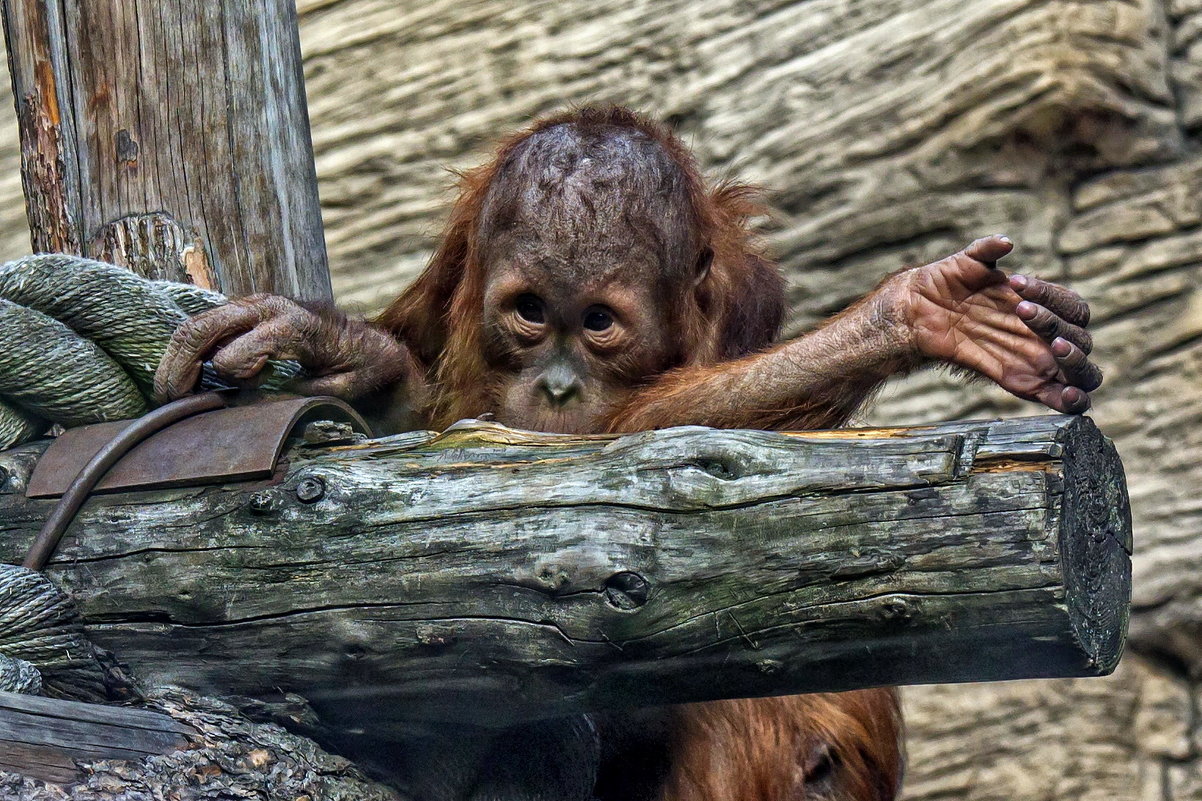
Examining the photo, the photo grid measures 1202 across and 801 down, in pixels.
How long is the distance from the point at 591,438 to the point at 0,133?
5.52 m

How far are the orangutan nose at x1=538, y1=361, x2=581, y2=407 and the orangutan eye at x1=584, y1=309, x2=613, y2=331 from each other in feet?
0.26

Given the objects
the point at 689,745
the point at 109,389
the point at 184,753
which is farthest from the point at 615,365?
the point at 184,753

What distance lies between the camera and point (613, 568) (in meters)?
1.68

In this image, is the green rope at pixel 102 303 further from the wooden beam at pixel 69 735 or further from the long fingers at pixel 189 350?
the wooden beam at pixel 69 735

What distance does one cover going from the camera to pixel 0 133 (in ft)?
21.3

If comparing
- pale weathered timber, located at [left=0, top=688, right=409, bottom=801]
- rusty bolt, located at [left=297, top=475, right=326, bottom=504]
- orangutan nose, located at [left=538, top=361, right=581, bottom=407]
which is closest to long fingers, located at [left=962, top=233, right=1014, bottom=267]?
orangutan nose, located at [left=538, top=361, right=581, bottom=407]

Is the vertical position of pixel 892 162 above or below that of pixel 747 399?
below

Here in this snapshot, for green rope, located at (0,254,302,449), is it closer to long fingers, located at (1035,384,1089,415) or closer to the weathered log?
the weathered log

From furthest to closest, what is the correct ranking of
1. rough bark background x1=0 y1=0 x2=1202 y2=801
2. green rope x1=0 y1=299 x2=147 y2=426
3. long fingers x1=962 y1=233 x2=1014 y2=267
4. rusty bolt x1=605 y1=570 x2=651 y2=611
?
rough bark background x1=0 y1=0 x2=1202 y2=801, green rope x1=0 y1=299 x2=147 y2=426, long fingers x1=962 y1=233 x2=1014 y2=267, rusty bolt x1=605 y1=570 x2=651 y2=611

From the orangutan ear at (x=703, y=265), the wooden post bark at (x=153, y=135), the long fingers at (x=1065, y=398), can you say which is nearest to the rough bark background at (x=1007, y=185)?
the orangutan ear at (x=703, y=265)

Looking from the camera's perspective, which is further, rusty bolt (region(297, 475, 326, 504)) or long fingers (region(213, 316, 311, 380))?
long fingers (region(213, 316, 311, 380))

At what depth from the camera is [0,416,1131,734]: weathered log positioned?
156cm

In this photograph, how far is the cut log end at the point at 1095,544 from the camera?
1539 millimetres

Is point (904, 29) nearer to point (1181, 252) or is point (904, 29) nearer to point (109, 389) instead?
point (1181, 252)
